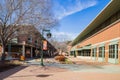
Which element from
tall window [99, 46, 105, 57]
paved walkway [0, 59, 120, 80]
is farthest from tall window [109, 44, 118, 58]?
paved walkway [0, 59, 120, 80]

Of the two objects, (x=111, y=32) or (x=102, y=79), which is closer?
(x=102, y=79)

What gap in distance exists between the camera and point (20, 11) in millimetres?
24781

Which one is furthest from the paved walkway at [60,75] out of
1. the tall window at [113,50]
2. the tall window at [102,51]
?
the tall window at [102,51]

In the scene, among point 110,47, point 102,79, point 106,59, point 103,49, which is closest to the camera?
point 102,79

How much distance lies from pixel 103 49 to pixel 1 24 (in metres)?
18.1

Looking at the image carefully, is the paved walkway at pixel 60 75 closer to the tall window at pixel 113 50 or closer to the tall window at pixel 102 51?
the tall window at pixel 113 50

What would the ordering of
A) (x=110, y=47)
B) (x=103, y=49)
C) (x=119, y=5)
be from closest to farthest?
(x=119, y=5) < (x=110, y=47) < (x=103, y=49)

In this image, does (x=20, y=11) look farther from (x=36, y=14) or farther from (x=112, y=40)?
(x=112, y=40)

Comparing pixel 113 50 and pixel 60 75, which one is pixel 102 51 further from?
pixel 60 75

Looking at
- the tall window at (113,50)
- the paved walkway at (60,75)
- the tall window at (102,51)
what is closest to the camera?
the paved walkway at (60,75)

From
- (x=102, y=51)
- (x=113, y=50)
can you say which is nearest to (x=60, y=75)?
(x=113, y=50)

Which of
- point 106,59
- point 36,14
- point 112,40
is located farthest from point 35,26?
point 106,59

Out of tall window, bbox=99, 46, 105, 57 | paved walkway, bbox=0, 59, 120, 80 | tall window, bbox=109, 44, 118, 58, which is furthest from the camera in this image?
tall window, bbox=99, 46, 105, 57

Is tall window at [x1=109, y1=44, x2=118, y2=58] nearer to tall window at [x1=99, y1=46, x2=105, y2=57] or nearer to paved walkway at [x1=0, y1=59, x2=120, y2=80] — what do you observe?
tall window at [x1=99, y1=46, x2=105, y2=57]
